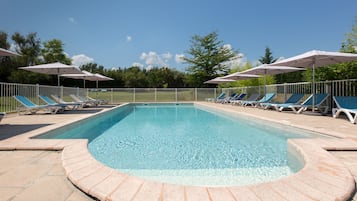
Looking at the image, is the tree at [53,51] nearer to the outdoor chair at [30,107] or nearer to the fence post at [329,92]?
the outdoor chair at [30,107]

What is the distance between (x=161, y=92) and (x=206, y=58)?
897 centimetres

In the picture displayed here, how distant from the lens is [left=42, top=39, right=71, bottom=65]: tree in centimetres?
3281

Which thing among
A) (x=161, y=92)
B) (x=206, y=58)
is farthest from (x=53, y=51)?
(x=206, y=58)

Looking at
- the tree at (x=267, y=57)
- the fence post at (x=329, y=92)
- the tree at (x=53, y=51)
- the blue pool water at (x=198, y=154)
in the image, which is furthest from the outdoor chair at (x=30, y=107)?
the tree at (x=267, y=57)

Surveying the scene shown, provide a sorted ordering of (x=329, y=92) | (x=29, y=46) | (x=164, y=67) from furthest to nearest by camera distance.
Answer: (x=164, y=67) < (x=29, y=46) < (x=329, y=92)

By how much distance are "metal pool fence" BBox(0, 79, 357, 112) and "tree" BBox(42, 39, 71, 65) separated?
18.7 metres

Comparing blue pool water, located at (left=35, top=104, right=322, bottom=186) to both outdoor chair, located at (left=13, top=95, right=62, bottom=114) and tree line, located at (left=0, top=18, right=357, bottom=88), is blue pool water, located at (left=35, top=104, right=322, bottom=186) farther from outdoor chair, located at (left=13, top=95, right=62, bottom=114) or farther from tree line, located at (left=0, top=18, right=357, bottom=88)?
tree line, located at (left=0, top=18, right=357, bottom=88)

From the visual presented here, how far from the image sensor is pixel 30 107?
7.64 metres

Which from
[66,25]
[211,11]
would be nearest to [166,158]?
[66,25]

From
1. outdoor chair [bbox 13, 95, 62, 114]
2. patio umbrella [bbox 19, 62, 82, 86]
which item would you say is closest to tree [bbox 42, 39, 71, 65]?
patio umbrella [bbox 19, 62, 82, 86]

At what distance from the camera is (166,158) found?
3.64 metres

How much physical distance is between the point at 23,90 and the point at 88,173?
29.4 ft

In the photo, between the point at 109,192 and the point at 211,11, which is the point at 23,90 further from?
the point at 211,11

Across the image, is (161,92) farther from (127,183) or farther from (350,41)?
(127,183)
